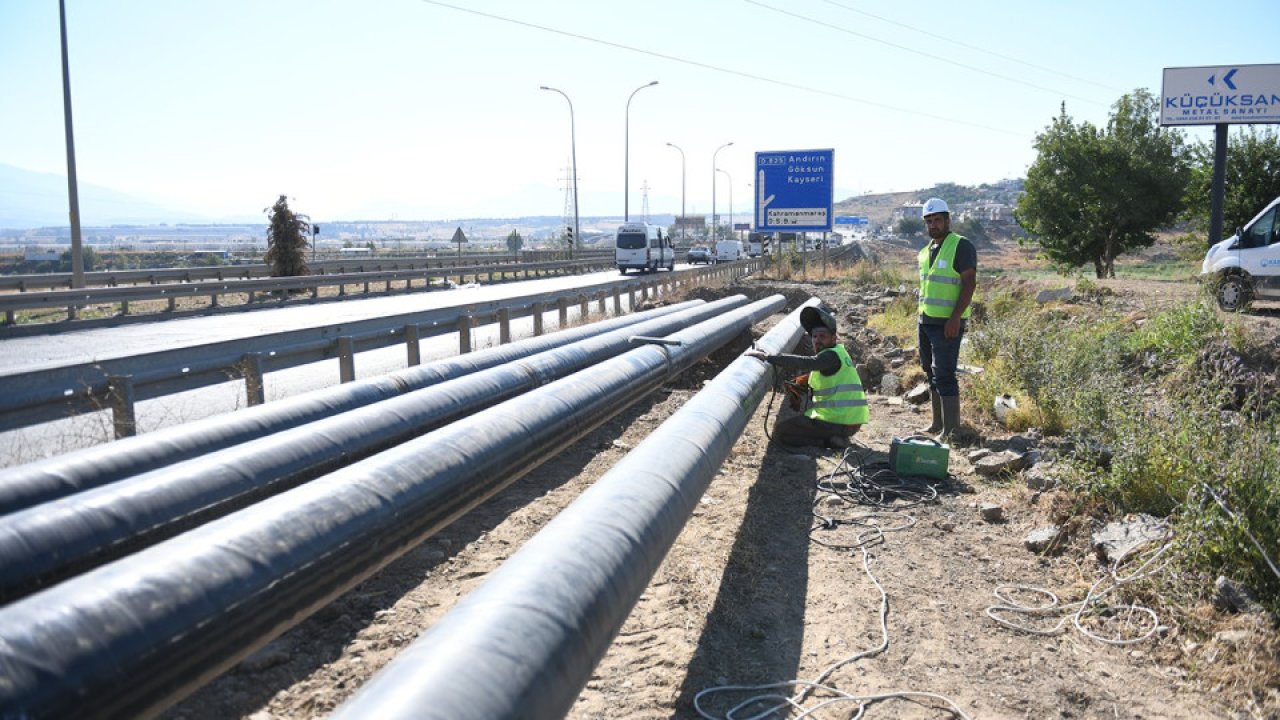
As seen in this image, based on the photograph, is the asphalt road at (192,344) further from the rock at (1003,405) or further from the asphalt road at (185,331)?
the rock at (1003,405)

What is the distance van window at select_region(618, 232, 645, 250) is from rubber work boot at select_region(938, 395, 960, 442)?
3574 centimetres

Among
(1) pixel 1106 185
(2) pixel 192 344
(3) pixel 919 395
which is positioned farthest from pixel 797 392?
(1) pixel 1106 185

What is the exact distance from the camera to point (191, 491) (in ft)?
12.4

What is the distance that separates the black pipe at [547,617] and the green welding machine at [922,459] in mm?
3297

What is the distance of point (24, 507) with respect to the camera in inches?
144

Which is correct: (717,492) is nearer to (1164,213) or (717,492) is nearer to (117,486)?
(117,486)

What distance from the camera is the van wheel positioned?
1744cm

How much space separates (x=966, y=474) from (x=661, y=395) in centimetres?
391

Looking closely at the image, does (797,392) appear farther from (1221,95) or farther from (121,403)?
(1221,95)

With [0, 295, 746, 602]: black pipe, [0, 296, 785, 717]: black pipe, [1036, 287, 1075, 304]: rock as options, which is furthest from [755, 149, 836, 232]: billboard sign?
[0, 296, 785, 717]: black pipe

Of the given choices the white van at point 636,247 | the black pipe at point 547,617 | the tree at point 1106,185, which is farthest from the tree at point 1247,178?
the black pipe at point 547,617

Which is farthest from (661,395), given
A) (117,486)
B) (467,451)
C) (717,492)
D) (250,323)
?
(250,323)

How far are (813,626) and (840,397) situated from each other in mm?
3520

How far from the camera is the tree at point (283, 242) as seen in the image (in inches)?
1153
